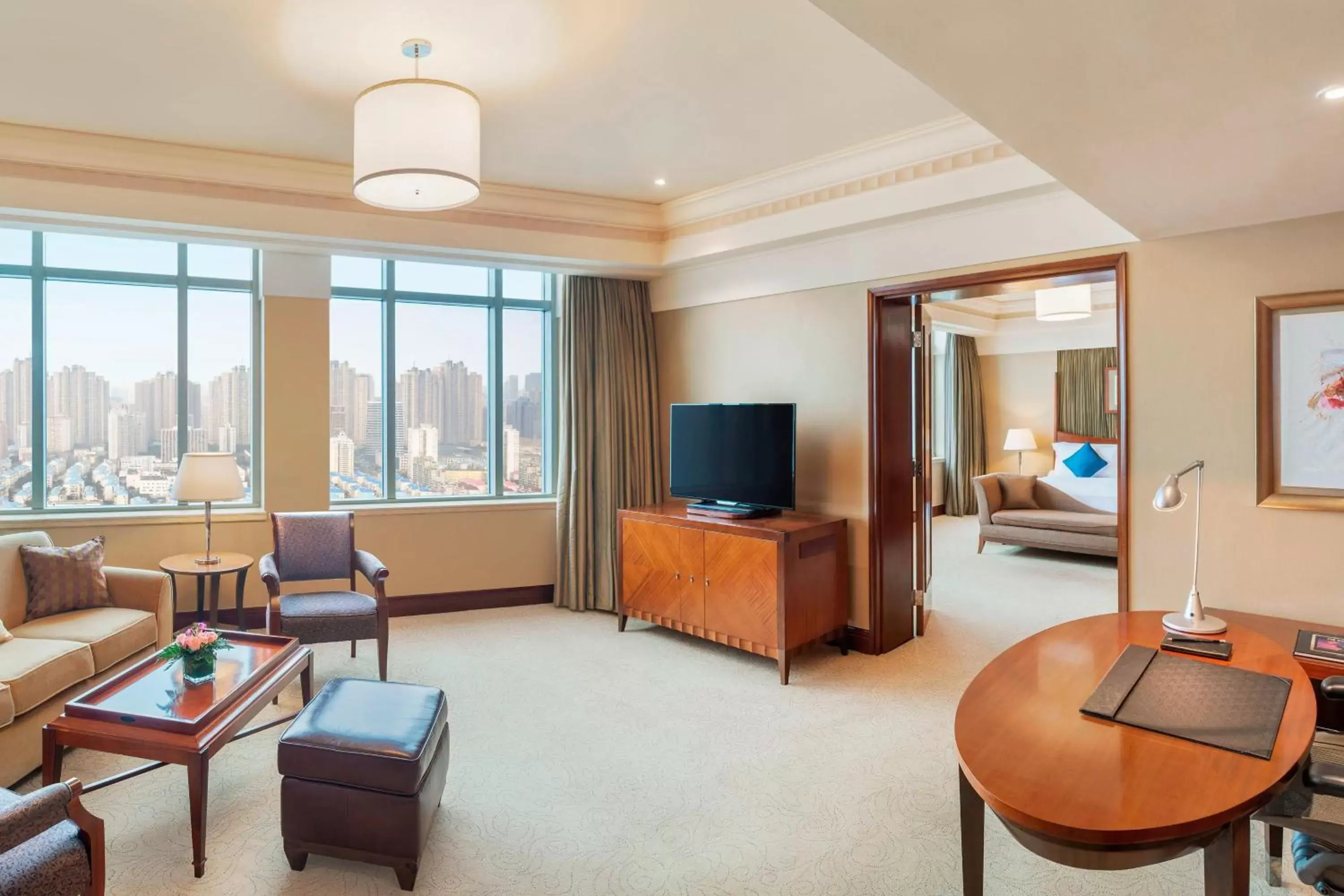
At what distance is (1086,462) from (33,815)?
9464 mm

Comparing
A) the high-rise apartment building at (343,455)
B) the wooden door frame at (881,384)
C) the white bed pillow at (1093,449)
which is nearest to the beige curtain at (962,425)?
the white bed pillow at (1093,449)

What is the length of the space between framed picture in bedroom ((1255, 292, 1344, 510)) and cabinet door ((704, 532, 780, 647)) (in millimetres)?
2127

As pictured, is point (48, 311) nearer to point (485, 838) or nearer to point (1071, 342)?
point (485, 838)

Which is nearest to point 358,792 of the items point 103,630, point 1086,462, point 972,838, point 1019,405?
point 972,838

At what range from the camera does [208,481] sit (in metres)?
4.16

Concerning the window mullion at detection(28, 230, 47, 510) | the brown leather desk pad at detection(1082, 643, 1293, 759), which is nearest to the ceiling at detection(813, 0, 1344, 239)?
the brown leather desk pad at detection(1082, 643, 1293, 759)

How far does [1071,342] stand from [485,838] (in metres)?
9.12

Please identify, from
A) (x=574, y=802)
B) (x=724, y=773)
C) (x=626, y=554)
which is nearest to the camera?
(x=574, y=802)

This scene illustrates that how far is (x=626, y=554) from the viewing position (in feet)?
16.0

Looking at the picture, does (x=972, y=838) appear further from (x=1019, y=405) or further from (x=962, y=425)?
(x=1019, y=405)

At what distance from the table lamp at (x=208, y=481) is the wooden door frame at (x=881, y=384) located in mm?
3630

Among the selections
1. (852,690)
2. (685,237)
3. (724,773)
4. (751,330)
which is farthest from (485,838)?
(685,237)

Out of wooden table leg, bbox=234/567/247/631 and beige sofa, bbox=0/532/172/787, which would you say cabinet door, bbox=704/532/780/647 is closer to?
wooden table leg, bbox=234/567/247/631

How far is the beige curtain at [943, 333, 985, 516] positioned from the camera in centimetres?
959
